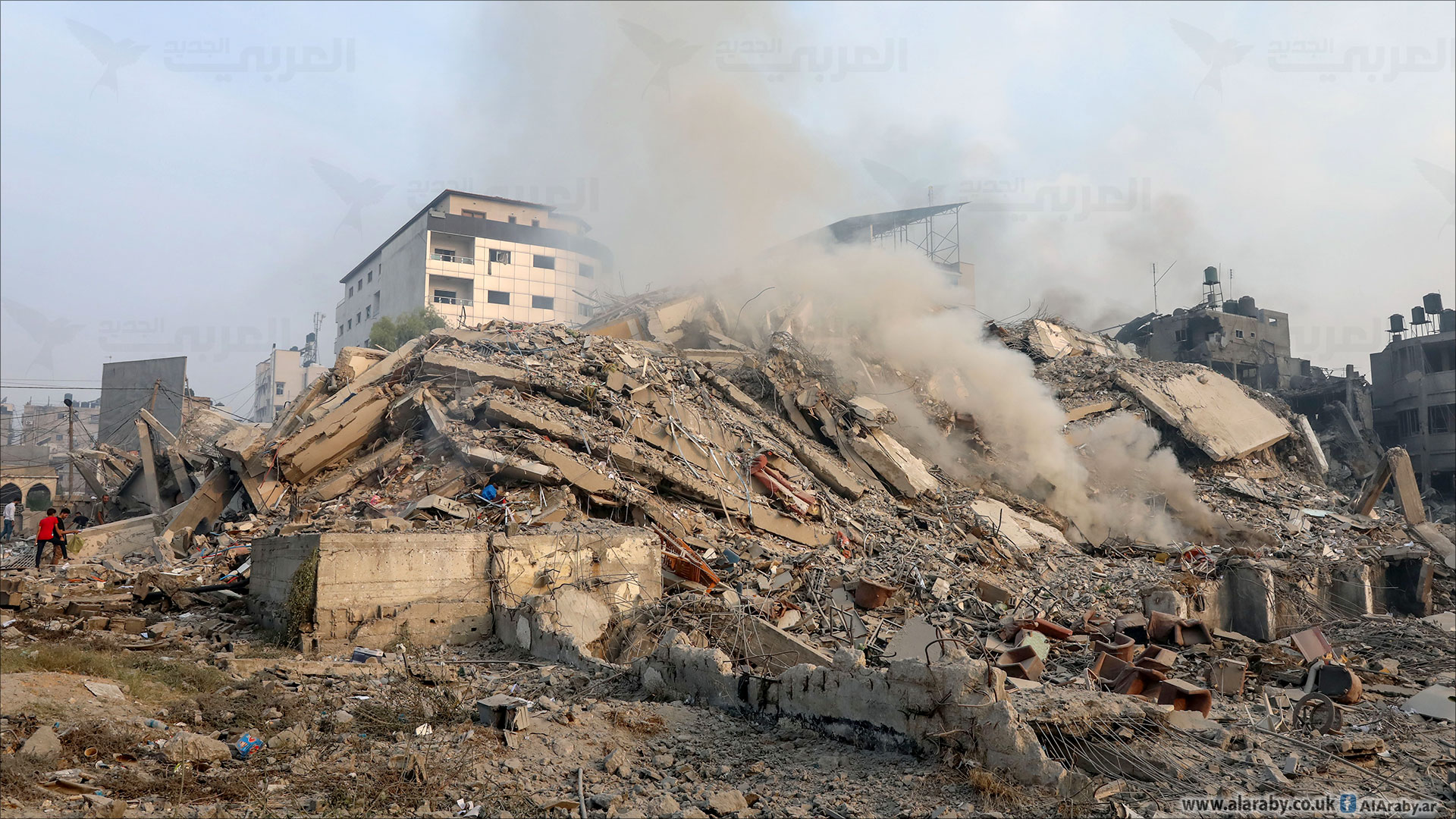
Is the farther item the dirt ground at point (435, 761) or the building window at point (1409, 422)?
the building window at point (1409, 422)

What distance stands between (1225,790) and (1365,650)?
6.23 m

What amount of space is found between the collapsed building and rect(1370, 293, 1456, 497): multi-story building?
46.0ft

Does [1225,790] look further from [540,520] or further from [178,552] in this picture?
Answer: [178,552]

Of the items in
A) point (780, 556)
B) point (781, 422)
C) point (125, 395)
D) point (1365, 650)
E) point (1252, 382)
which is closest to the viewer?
point (1365, 650)

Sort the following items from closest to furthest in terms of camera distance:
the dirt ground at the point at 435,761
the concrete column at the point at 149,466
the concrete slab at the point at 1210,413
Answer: the dirt ground at the point at 435,761 → the concrete column at the point at 149,466 → the concrete slab at the point at 1210,413

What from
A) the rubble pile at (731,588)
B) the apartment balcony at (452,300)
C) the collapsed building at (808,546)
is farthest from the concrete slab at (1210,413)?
the apartment balcony at (452,300)

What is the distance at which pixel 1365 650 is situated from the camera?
889cm

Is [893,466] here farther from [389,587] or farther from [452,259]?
[452,259]

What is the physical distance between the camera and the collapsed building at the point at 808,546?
552cm

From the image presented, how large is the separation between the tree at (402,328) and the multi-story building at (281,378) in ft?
39.4

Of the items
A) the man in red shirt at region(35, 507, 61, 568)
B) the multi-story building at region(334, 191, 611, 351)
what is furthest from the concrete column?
the multi-story building at region(334, 191, 611, 351)

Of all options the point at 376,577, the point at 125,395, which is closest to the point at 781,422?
the point at 376,577

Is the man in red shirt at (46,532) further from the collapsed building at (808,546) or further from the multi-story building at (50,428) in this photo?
the multi-story building at (50,428)

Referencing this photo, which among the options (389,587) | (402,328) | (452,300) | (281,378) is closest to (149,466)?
(389,587)
